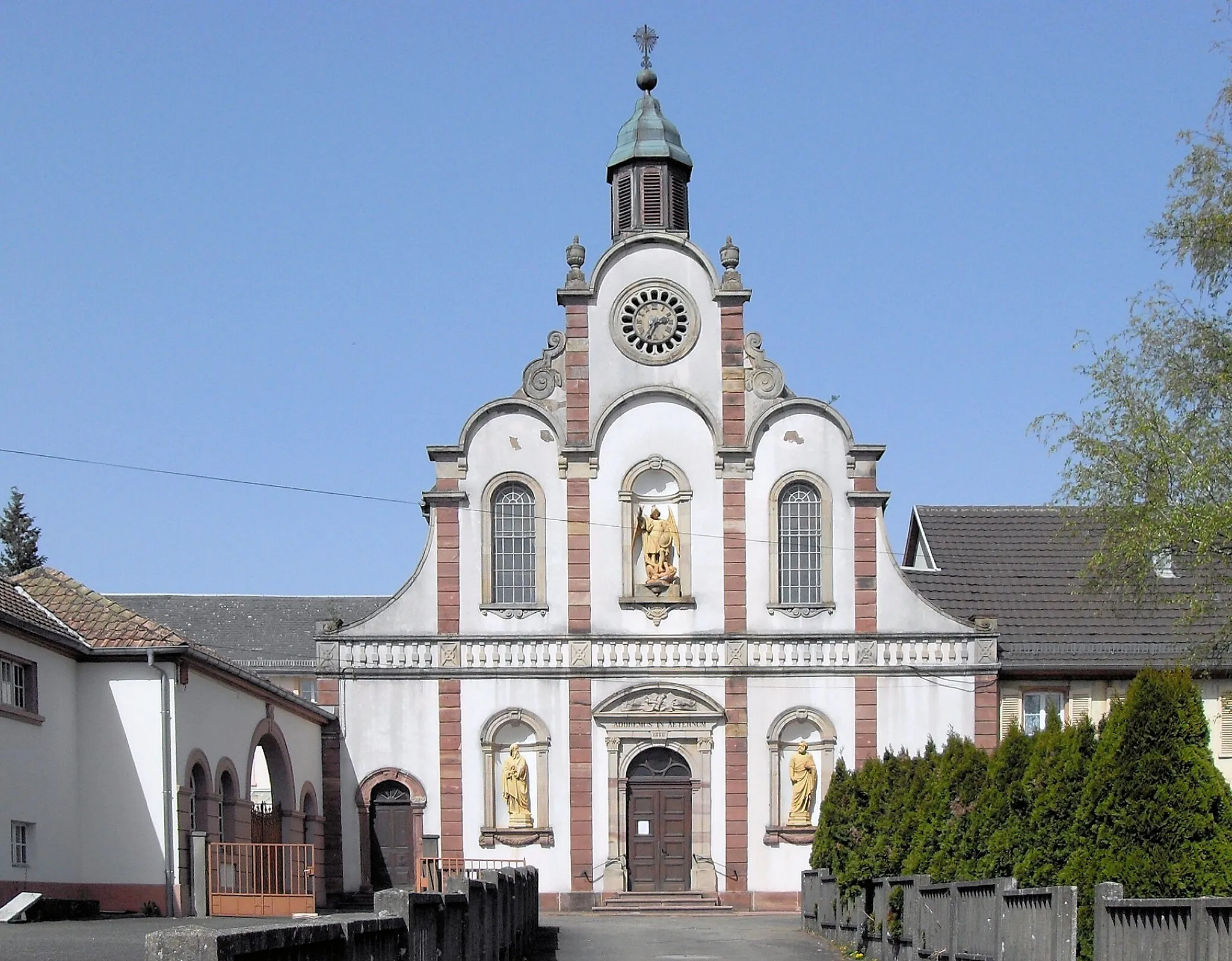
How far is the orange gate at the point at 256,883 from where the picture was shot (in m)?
29.4

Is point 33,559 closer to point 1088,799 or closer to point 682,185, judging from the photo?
point 682,185

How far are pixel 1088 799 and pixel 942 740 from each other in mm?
23338

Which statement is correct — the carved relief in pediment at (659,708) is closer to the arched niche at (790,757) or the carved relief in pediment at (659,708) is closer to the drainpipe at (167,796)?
the arched niche at (790,757)

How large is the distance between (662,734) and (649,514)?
15.5 ft

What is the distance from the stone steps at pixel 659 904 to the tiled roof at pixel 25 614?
45.8 feet

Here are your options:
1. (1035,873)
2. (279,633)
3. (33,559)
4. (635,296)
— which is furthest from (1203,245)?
(33,559)

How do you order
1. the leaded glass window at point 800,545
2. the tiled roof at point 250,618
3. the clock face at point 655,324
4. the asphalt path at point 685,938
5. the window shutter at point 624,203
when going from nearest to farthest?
the asphalt path at point 685,938 → the leaded glass window at point 800,545 → the clock face at point 655,324 → the window shutter at point 624,203 → the tiled roof at point 250,618

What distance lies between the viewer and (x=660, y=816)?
4056 cm

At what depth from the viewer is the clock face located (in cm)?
4175

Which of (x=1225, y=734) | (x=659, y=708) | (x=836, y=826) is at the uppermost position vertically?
(x=659, y=708)

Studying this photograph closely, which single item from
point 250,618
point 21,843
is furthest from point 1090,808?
point 250,618

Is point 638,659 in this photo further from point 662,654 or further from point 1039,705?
point 1039,705

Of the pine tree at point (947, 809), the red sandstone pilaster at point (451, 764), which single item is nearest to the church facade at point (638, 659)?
the red sandstone pilaster at point (451, 764)

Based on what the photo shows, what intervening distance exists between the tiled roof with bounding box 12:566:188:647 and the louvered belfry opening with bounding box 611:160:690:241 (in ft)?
52.2
